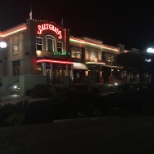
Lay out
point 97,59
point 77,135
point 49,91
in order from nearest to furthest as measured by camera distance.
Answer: point 77,135, point 49,91, point 97,59

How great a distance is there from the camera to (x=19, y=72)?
1357 inches

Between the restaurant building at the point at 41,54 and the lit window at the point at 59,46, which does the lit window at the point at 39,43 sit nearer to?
the restaurant building at the point at 41,54

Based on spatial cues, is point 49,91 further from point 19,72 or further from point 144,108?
point 19,72

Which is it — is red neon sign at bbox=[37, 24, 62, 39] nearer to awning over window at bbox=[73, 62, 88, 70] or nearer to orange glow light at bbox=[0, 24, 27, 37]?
orange glow light at bbox=[0, 24, 27, 37]

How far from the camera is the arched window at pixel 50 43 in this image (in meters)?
34.1

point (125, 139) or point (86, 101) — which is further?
point (86, 101)

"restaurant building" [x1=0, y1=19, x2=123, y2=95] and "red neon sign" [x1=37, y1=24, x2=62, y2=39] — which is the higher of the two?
"red neon sign" [x1=37, y1=24, x2=62, y2=39]

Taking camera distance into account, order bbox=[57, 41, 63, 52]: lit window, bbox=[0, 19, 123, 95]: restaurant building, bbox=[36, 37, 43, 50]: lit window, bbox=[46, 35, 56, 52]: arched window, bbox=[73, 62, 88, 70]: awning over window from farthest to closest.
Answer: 1. bbox=[73, 62, 88, 70]: awning over window
2. bbox=[57, 41, 63, 52]: lit window
3. bbox=[46, 35, 56, 52]: arched window
4. bbox=[36, 37, 43, 50]: lit window
5. bbox=[0, 19, 123, 95]: restaurant building

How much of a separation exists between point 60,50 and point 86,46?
25.4 ft

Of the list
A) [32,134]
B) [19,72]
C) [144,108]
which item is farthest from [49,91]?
[19,72]

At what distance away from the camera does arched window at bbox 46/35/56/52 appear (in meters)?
34.1

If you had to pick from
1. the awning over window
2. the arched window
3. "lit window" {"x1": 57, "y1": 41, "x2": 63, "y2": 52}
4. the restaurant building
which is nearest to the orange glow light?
the restaurant building

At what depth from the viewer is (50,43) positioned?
3469 centimetres

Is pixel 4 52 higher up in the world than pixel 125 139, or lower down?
higher up
